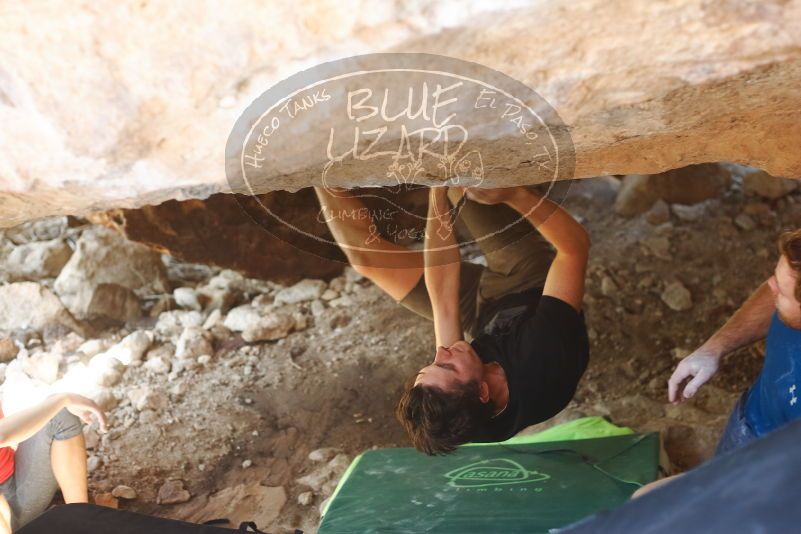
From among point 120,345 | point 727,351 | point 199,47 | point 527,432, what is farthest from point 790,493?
point 120,345

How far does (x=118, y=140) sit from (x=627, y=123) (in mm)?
711

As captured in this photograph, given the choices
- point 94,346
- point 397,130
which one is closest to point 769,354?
point 397,130

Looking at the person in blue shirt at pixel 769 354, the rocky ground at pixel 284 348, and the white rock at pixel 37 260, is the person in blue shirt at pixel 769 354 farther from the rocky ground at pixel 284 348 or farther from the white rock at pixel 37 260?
the white rock at pixel 37 260

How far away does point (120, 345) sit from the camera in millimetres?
2586

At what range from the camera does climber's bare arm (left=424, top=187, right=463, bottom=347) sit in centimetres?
163

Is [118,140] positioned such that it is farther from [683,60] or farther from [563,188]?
[563,188]

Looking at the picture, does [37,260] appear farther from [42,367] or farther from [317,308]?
[317,308]

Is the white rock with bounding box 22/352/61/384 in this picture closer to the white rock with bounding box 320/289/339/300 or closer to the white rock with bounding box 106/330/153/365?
the white rock with bounding box 106/330/153/365

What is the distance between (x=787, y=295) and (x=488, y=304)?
0.60 metres

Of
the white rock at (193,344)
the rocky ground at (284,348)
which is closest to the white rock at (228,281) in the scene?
the rocky ground at (284,348)

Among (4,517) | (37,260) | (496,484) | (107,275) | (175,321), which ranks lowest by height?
(496,484)

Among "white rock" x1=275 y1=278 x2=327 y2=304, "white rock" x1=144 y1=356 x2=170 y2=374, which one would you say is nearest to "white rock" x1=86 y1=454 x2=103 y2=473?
"white rock" x1=144 y1=356 x2=170 y2=374

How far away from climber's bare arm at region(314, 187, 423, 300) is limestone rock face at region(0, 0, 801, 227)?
483 millimetres

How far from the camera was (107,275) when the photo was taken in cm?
→ 282
